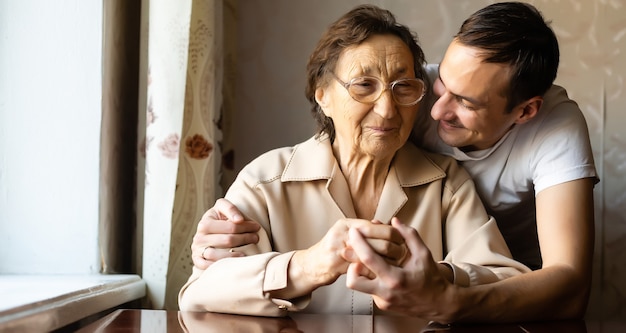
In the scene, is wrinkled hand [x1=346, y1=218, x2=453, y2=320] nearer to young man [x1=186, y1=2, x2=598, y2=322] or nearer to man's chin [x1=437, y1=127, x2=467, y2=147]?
young man [x1=186, y1=2, x2=598, y2=322]

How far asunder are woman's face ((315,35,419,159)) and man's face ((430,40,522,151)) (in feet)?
0.30

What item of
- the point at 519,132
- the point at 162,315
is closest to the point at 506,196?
the point at 519,132

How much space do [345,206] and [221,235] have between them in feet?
1.11

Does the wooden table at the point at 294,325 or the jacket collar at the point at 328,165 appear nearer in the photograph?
the wooden table at the point at 294,325

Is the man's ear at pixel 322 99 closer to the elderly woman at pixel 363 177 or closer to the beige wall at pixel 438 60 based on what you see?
the elderly woman at pixel 363 177

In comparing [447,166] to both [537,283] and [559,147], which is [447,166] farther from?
[537,283]

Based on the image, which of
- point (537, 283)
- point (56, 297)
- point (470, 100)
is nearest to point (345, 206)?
point (470, 100)

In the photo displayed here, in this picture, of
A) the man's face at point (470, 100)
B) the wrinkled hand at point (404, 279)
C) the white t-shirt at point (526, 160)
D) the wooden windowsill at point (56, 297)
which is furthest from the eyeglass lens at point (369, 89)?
the wooden windowsill at point (56, 297)

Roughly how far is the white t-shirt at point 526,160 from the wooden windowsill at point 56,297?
87 centimetres

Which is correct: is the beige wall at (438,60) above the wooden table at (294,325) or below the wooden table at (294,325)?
above

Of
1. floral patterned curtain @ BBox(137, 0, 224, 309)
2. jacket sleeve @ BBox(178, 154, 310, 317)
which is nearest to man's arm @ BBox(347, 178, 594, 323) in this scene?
jacket sleeve @ BBox(178, 154, 310, 317)

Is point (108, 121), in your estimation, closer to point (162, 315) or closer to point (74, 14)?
point (74, 14)

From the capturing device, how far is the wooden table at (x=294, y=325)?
130 centimetres

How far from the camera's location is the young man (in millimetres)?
1400
